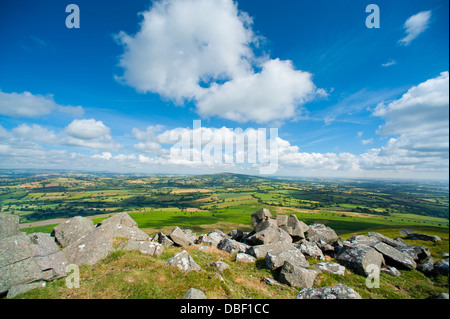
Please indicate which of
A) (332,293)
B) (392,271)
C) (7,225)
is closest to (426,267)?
(392,271)

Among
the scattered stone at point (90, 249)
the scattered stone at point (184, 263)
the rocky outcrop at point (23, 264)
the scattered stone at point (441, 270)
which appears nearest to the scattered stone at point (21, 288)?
the rocky outcrop at point (23, 264)

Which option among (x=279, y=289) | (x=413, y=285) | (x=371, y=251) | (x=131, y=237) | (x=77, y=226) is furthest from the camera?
(x=131, y=237)

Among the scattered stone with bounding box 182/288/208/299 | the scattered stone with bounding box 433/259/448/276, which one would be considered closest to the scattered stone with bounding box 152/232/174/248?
the scattered stone with bounding box 182/288/208/299

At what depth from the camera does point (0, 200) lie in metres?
90.3

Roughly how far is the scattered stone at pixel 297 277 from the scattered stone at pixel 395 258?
348 inches

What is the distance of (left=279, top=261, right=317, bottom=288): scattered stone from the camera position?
1124 cm

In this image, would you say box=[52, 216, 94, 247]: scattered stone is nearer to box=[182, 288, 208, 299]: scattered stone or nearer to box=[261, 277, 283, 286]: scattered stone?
box=[182, 288, 208, 299]: scattered stone

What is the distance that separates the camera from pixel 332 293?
918 cm

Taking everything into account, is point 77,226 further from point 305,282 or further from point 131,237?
point 305,282

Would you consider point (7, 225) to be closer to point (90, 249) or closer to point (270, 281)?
point (90, 249)

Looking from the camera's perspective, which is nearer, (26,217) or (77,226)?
(77,226)

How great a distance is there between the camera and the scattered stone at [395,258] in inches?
573
